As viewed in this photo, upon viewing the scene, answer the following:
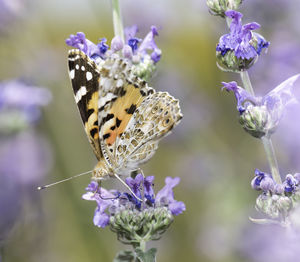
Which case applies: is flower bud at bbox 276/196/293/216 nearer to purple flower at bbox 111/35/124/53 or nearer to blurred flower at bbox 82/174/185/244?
blurred flower at bbox 82/174/185/244


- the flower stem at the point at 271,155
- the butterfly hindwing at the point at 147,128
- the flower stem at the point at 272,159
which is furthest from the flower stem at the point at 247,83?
the butterfly hindwing at the point at 147,128

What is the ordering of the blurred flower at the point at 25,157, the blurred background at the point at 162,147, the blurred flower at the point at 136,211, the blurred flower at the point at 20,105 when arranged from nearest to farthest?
the blurred flower at the point at 136,211
the blurred background at the point at 162,147
the blurred flower at the point at 20,105
the blurred flower at the point at 25,157

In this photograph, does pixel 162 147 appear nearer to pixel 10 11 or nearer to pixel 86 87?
pixel 10 11

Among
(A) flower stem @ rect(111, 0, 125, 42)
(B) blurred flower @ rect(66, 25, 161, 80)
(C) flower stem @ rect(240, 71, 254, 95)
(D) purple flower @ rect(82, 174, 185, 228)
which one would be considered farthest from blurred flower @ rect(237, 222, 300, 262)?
(A) flower stem @ rect(111, 0, 125, 42)

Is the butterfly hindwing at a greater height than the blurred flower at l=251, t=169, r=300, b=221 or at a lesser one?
greater

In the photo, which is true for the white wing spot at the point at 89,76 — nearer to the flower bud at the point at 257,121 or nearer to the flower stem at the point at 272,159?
the flower bud at the point at 257,121

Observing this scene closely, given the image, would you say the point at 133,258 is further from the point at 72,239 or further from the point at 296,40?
the point at 72,239

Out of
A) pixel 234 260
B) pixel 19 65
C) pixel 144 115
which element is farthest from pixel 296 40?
pixel 19 65
